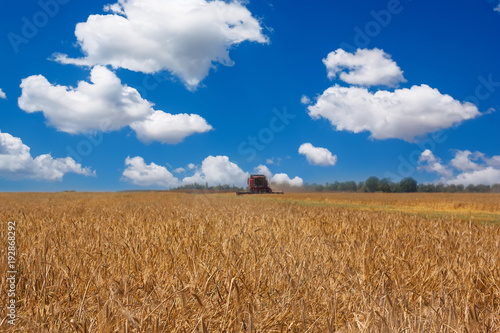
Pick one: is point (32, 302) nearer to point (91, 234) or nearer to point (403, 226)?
point (91, 234)

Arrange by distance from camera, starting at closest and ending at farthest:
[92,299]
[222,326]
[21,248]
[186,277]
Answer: [222,326], [92,299], [186,277], [21,248]

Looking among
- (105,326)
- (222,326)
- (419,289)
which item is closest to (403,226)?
(419,289)

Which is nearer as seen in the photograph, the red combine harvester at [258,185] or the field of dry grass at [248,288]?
the field of dry grass at [248,288]

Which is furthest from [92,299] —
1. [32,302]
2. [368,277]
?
[368,277]

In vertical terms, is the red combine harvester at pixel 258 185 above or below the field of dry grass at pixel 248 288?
above

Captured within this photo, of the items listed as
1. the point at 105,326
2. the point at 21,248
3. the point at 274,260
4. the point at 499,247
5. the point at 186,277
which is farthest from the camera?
the point at 499,247

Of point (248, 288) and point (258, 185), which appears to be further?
point (258, 185)

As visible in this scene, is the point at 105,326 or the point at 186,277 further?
the point at 186,277

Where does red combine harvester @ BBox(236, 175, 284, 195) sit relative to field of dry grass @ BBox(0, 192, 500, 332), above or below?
above

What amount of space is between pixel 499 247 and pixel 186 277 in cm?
469

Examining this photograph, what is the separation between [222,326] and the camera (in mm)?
1979

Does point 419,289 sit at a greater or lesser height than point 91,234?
lesser

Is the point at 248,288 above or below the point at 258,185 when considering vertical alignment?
below

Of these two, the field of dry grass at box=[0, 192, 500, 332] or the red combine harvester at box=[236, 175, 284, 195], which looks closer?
the field of dry grass at box=[0, 192, 500, 332]
